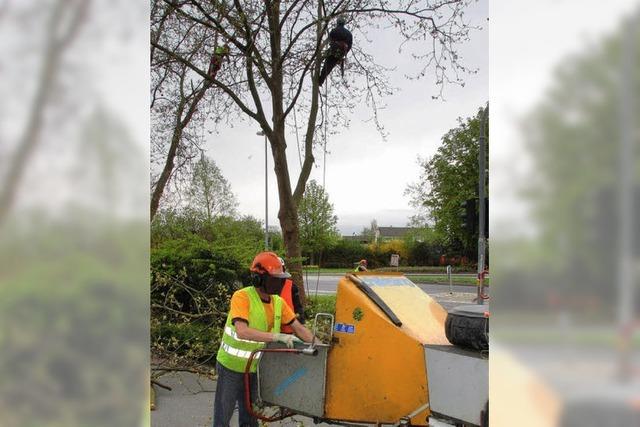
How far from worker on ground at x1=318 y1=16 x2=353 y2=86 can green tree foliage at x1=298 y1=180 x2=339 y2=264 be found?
2.04 m

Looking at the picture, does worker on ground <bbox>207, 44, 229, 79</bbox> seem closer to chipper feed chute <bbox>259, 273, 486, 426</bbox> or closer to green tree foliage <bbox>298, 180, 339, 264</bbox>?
green tree foliage <bbox>298, 180, 339, 264</bbox>

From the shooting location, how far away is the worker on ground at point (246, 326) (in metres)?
3.53

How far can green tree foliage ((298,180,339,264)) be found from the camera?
9107mm

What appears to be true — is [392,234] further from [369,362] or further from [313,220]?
[369,362]

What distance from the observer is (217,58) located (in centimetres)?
822

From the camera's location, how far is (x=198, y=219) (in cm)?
849

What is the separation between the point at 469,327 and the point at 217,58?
266 inches

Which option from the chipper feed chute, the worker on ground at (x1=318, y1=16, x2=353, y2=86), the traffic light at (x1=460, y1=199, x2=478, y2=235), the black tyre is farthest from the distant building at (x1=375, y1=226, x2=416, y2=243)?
the black tyre

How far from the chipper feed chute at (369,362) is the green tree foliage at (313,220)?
5.51 m
